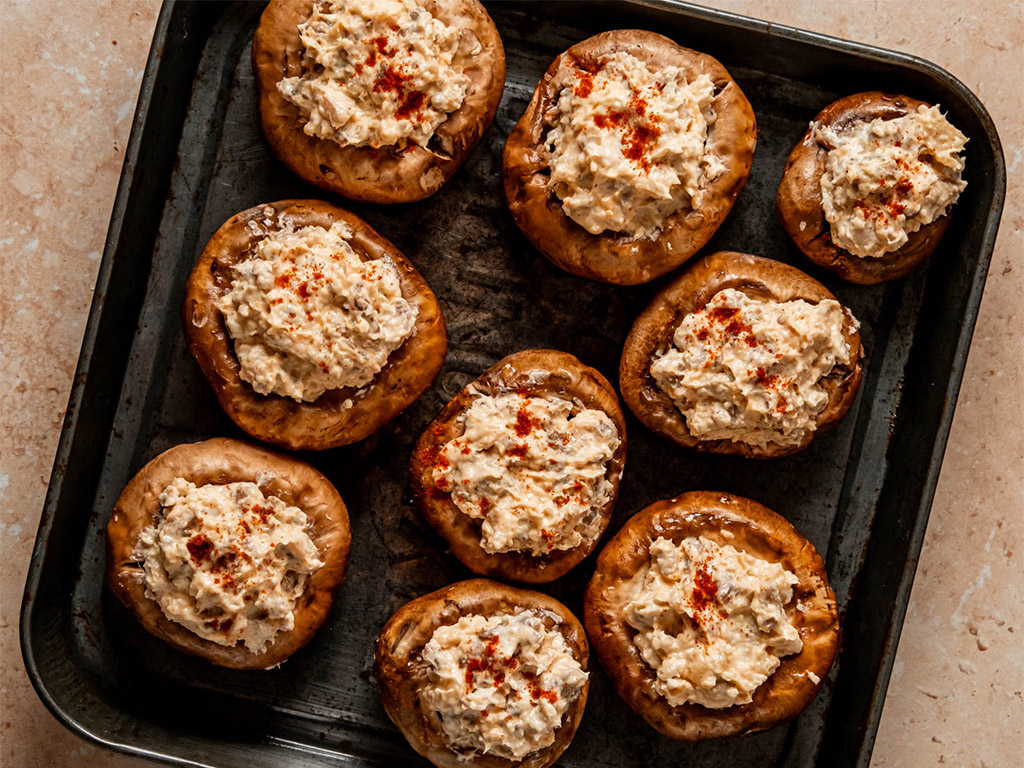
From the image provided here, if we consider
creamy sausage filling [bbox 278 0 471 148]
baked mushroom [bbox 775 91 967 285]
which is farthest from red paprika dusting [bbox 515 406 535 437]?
baked mushroom [bbox 775 91 967 285]

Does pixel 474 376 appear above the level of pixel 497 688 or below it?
above

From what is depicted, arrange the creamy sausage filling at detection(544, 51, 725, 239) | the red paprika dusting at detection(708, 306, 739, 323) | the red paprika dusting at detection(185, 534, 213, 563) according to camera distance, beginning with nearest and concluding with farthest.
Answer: the red paprika dusting at detection(185, 534, 213, 563) < the creamy sausage filling at detection(544, 51, 725, 239) < the red paprika dusting at detection(708, 306, 739, 323)

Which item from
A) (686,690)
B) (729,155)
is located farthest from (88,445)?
(729,155)

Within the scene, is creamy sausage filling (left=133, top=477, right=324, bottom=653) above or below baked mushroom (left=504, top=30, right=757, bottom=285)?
below

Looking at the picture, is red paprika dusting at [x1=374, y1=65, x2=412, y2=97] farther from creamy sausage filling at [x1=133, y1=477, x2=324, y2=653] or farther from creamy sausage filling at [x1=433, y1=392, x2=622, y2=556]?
creamy sausage filling at [x1=133, y1=477, x2=324, y2=653]

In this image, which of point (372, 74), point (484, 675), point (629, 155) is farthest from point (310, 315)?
point (484, 675)

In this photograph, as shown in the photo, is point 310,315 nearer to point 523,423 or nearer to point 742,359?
point 523,423
